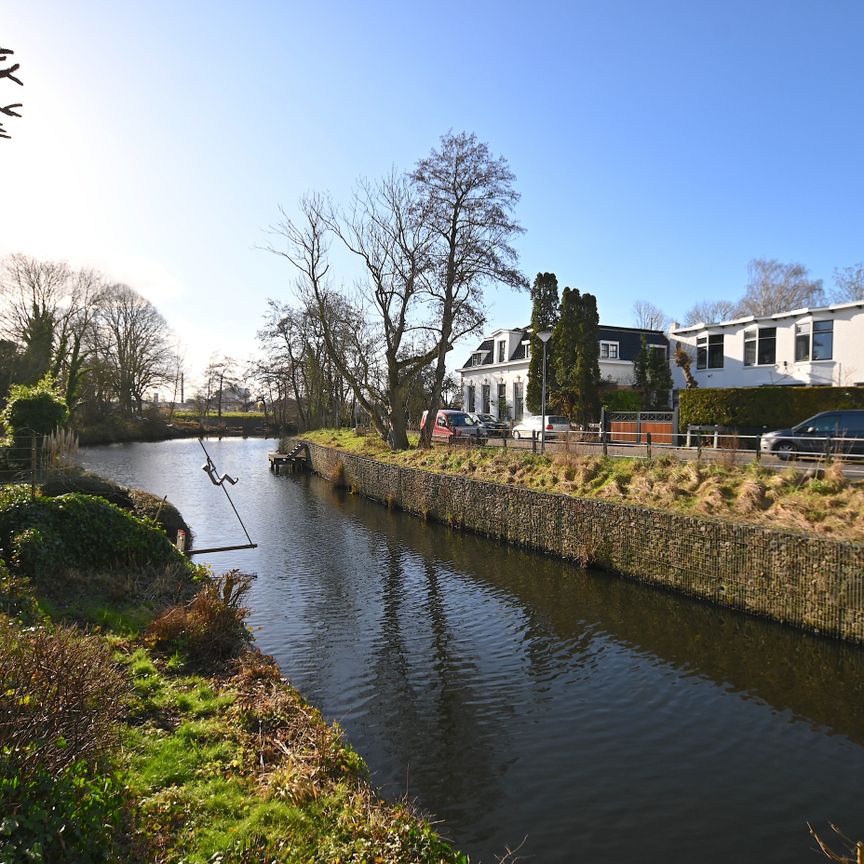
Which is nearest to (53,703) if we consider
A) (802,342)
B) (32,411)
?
(32,411)

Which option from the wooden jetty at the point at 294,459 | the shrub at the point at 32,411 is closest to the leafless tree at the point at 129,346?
the wooden jetty at the point at 294,459

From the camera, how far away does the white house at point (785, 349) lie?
23109 mm

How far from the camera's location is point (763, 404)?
20281 mm

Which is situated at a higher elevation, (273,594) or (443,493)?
(443,493)

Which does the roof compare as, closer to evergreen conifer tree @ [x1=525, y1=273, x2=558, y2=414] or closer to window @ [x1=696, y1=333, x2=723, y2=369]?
window @ [x1=696, y1=333, x2=723, y2=369]

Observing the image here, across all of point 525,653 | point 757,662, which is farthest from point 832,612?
point 525,653

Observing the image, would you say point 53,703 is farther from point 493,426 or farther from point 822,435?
point 493,426

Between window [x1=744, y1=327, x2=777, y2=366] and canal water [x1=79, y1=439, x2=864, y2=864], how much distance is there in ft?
57.4

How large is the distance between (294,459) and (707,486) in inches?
1183

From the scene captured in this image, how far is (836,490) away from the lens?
37.2ft

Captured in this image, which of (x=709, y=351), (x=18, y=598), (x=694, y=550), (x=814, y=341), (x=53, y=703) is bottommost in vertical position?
(x=694, y=550)

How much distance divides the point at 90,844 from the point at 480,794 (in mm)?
3978

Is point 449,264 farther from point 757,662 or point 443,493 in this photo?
point 757,662

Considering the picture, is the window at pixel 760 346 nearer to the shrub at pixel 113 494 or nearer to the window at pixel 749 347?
the window at pixel 749 347
